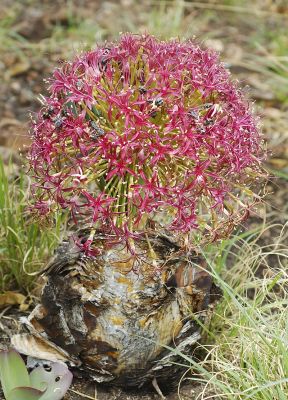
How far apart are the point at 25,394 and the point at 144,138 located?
87cm

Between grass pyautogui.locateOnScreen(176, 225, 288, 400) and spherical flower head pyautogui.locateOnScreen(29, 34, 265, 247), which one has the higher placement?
spherical flower head pyautogui.locateOnScreen(29, 34, 265, 247)

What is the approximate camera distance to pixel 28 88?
4.70m

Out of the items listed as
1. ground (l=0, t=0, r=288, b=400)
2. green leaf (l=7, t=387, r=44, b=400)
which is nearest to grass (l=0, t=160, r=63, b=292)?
green leaf (l=7, t=387, r=44, b=400)

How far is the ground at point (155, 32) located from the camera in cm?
441

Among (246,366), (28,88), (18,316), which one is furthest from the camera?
(28,88)

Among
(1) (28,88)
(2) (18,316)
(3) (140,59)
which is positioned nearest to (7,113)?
(1) (28,88)

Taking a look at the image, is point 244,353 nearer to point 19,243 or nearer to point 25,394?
point 25,394

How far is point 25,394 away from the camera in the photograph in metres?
2.21

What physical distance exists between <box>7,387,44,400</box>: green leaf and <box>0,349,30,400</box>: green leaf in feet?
0.26

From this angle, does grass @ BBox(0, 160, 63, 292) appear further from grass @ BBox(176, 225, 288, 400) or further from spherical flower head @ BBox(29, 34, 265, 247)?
grass @ BBox(176, 225, 288, 400)

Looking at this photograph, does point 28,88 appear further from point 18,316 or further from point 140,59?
point 140,59

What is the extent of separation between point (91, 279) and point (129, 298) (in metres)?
0.14

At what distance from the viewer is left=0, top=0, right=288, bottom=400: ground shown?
4.41 metres

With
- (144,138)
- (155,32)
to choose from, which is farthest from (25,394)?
(155,32)
